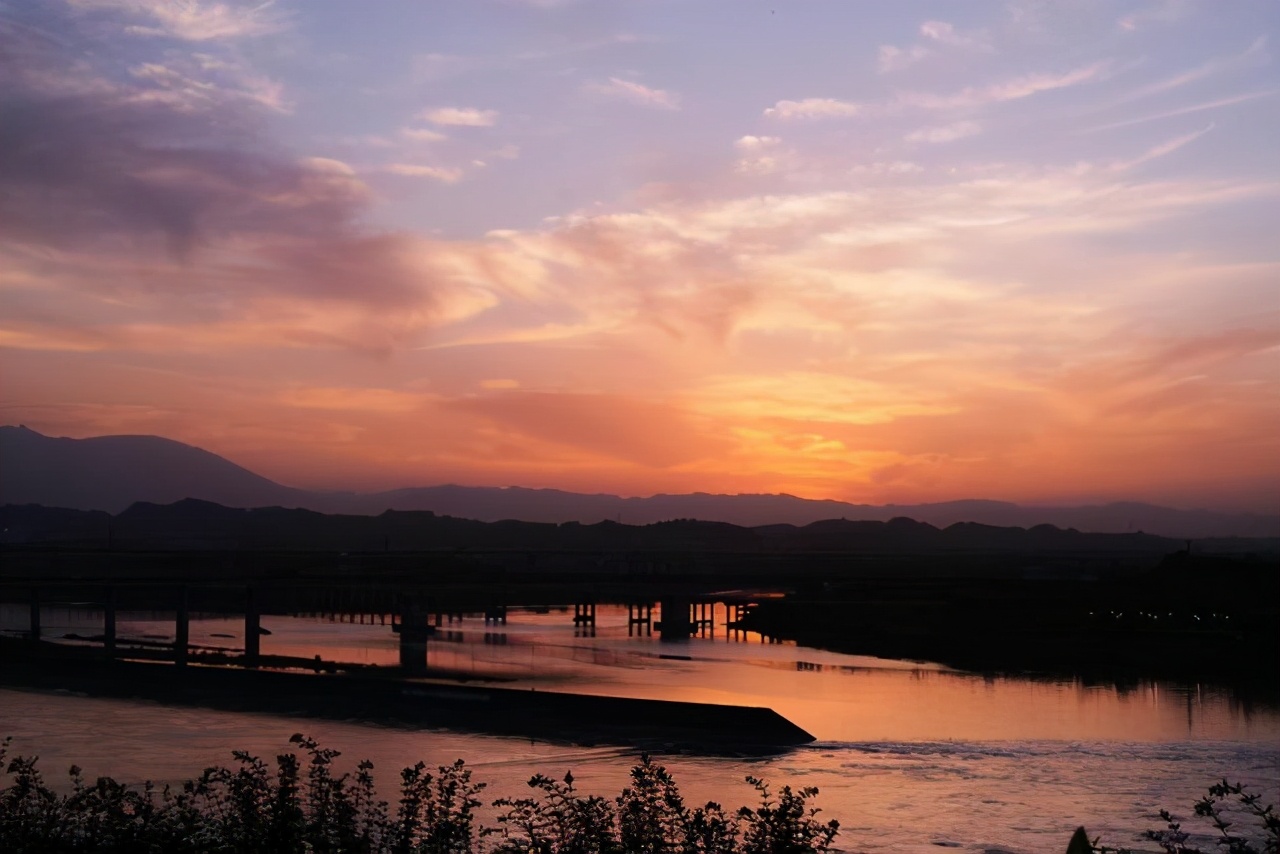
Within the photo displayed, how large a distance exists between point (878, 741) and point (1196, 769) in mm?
8995

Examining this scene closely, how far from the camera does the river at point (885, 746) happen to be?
2581 cm

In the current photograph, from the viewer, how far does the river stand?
84.7ft

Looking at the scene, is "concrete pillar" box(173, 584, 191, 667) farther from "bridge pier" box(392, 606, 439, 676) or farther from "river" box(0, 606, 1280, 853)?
"river" box(0, 606, 1280, 853)

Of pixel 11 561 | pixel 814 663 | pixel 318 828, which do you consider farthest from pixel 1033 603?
pixel 11 561

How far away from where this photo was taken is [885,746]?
35.4m

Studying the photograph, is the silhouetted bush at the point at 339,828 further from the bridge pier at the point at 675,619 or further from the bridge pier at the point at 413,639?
the bridge pier at the point at 675,619

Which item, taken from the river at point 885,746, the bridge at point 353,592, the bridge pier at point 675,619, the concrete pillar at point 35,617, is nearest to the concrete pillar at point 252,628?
the bridge at point 353,592

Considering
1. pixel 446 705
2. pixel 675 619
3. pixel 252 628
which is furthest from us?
pixel 675 619

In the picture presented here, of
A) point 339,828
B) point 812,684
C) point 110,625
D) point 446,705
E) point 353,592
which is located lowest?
point 812,684

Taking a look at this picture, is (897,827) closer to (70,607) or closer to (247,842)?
(247,842)

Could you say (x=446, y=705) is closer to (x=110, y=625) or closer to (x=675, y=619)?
(x=110, y=625)

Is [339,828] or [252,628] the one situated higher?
[339,828]

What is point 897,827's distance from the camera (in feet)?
77.2

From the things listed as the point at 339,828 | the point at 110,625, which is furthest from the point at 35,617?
the point at 339,828
